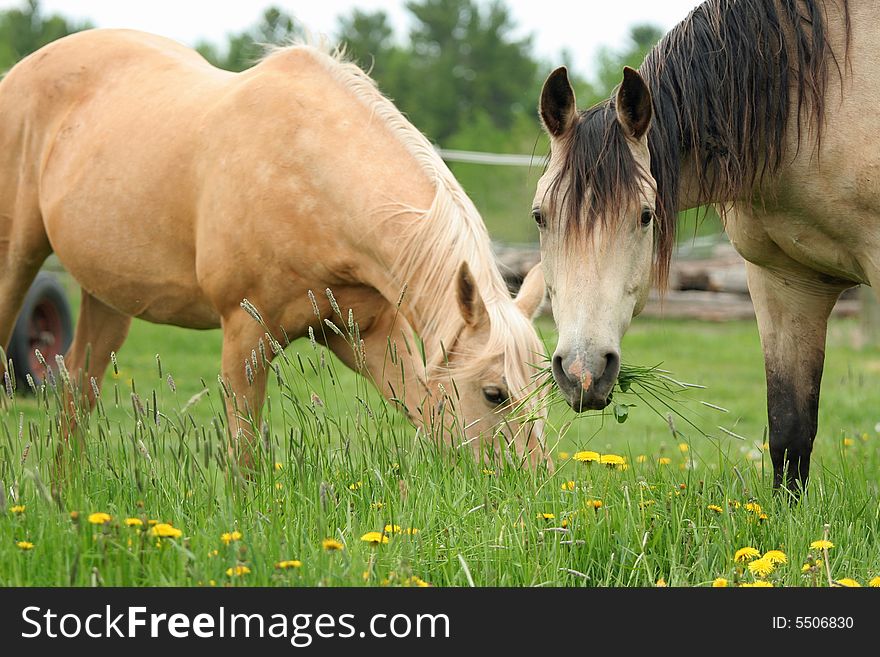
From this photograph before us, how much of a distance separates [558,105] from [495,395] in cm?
124

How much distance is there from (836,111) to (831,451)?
2.62 m

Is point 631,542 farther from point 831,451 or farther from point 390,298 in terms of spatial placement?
point 831,451

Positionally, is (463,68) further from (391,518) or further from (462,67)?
(391,518)

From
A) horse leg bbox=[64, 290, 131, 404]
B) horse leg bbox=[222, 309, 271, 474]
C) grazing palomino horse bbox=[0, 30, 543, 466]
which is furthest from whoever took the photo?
horse leg bbox=[64, 290, 131, 404]

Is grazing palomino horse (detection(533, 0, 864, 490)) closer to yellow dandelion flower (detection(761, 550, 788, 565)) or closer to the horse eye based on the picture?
yellow dandelion flower (detection(761, 550, 788, 565))

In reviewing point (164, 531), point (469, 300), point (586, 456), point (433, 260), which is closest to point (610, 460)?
point (586, 456)

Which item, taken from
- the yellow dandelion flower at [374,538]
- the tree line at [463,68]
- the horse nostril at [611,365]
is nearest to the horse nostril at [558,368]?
the horse nostril at [611,365]

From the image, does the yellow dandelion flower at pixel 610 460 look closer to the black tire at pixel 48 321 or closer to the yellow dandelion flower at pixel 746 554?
the yellow dandelion flower at pixel 746 554

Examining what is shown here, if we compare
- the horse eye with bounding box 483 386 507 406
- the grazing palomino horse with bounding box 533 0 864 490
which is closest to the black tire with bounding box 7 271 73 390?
the horse eye with bounding box 483 386 507 406

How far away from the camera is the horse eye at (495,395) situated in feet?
12.8

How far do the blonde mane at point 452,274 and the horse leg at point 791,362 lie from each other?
92cm

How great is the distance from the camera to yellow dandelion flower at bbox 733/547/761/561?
2802mm

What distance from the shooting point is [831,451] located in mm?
5453

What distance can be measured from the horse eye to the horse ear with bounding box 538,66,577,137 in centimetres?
112
